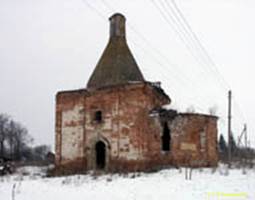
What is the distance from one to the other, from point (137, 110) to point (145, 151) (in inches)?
102

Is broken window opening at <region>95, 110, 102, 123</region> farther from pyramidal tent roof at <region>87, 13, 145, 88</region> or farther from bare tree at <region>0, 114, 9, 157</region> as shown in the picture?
bare tree at <region>0, 114, 9, 157</region>

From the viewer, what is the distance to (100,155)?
26.5 metres

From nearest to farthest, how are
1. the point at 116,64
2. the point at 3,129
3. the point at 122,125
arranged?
the point at 122,125 < the point at 116,64 < the point at 3,129

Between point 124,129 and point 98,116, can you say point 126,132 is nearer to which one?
point 124,129

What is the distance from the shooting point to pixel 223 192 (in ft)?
43.0

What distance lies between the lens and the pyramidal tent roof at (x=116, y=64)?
27.7 meters

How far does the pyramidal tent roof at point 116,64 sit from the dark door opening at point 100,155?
12.7 feet

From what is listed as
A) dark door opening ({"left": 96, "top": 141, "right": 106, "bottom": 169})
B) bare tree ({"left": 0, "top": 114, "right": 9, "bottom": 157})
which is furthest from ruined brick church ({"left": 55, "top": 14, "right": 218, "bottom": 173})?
bare tree ({"left": 0, "top": 114, "right": 9, "bottom": 157})

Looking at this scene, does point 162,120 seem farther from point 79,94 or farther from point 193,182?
point 193,182

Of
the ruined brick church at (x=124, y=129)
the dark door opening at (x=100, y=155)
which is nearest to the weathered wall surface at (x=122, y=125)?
the ruined brick church at (x=124, y=129)

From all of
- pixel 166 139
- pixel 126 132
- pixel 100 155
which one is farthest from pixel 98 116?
pixel 166 139

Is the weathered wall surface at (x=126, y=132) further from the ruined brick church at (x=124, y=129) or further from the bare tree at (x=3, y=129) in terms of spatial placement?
the bare tree at (x=3, y=129)

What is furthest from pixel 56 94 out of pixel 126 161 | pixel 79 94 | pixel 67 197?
pixel 67 197

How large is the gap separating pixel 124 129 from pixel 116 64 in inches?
214
